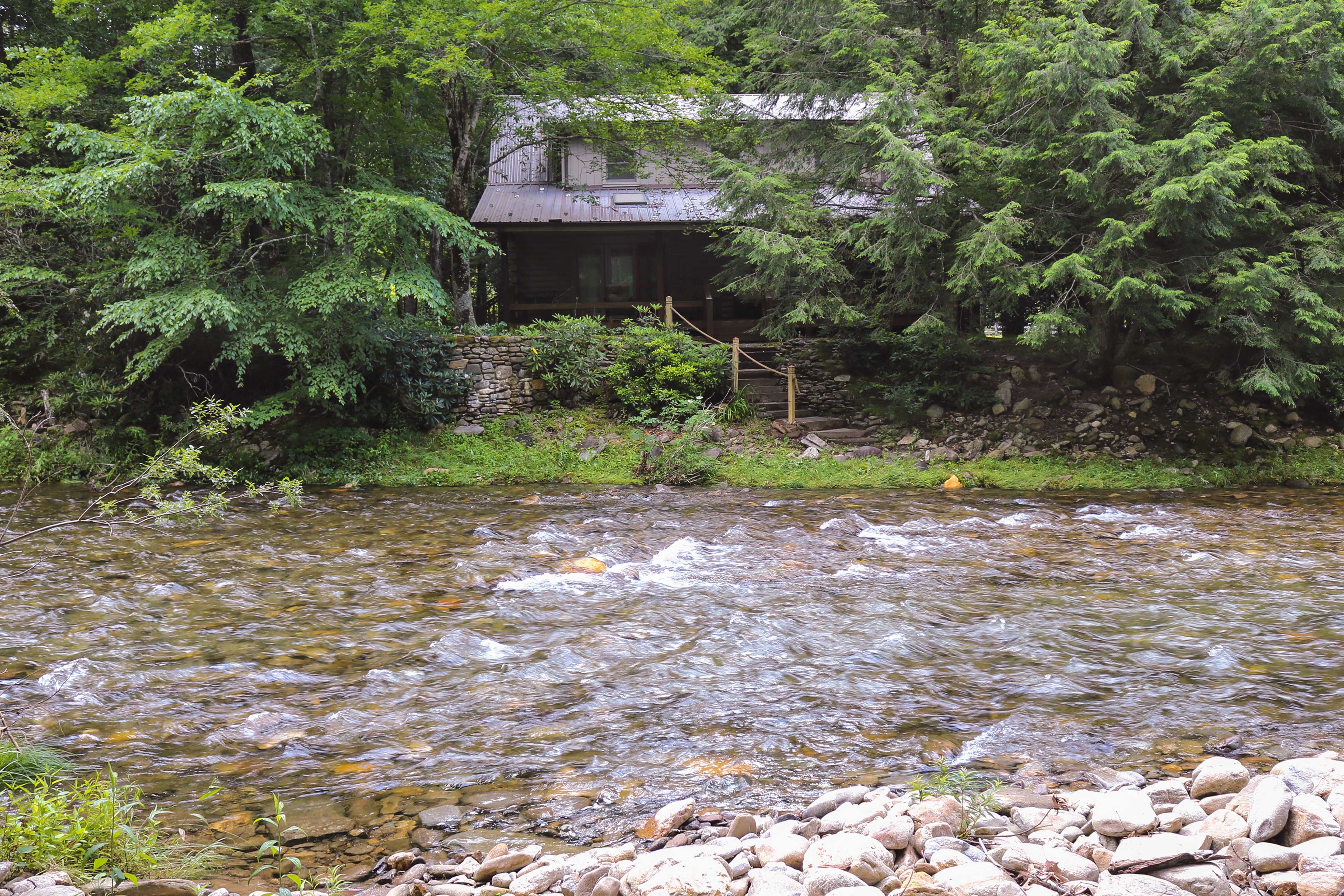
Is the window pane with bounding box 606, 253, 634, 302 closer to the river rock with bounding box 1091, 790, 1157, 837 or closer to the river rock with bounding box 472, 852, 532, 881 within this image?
the river rock with bounding box 472, 852, 532, 881

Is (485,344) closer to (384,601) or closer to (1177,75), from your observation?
(384,601)

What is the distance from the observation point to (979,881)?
2.89 meters

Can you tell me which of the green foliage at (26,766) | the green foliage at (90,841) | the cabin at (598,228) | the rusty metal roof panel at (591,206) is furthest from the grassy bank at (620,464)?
the green foliage at (90,841)

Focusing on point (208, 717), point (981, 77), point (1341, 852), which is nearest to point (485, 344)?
point (981, 77)

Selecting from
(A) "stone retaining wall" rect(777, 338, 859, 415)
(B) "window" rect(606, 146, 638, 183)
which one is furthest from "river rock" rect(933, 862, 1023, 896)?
(B) "window" rect(606, 146, 638, 183)

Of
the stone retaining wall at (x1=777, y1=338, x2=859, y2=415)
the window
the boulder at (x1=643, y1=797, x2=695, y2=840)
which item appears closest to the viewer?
the boulder at (x1=643, y1=797, x2=695, y2=840)

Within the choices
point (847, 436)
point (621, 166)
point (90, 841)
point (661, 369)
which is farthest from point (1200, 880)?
point (621, 166)

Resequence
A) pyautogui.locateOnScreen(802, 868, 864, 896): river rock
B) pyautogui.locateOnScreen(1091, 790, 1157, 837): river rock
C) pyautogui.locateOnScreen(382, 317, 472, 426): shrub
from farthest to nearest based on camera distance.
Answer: pyautogui.locateOnScreen(382, 317, 472, 426): shrub → pyautogui.locateOnScreen(1091, 790, 1157, 837): river rock → pyautogui.locateOnScreen(802, 868, 864, 896): river rock

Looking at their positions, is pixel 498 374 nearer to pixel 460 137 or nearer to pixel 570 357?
pixel 570 357

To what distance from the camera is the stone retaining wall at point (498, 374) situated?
1598 centimetres

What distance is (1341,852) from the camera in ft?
9.77

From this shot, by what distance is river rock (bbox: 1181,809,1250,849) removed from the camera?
317 centimetres

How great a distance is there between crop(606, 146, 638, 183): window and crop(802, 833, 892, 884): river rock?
1815 cm

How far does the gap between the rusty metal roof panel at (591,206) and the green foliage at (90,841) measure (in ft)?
55.2
